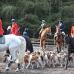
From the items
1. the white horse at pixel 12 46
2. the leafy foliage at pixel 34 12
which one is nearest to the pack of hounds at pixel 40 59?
the white horse at pixel 12 46

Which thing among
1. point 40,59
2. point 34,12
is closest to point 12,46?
point 40,59

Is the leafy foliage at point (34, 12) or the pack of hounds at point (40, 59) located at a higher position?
the leafy foliage at point (34, 12)

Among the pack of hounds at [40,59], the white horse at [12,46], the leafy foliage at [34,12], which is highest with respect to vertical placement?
the leafy foliage at [34,12]

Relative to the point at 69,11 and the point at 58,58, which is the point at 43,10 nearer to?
the point at 69,11

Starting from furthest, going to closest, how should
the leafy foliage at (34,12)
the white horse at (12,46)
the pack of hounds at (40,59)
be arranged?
the leafy foliage at (34,12) → the pack of hounds at (40,59) → the white horse at (12,46)

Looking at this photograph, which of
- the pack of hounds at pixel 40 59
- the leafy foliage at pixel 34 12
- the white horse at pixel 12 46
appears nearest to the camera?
the white horse at pixel 12 46

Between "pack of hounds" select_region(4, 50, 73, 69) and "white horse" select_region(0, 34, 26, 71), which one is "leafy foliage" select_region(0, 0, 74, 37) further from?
"white horse" select_region(0, 34, 26, 71)

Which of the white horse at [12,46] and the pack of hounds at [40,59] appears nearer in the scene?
the white horse at [12,46]

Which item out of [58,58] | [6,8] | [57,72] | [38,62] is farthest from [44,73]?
[6,8]

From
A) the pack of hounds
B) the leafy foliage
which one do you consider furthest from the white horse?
the leafy foliage

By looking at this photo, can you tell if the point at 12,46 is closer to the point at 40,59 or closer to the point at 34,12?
the point at 40,59

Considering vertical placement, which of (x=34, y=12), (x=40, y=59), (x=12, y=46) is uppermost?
(x=34, y=12)

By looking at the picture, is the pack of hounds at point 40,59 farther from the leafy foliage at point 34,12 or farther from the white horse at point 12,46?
the leafy foliage at point 34,12

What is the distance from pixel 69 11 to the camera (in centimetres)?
2236
